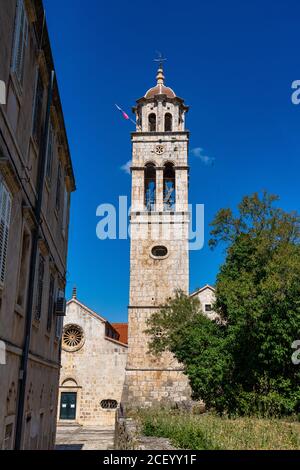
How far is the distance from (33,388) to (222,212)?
41.6ft

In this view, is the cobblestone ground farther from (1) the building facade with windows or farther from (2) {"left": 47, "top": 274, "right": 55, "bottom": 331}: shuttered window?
(2) {"left": 47, "top": 274, "right": 55, "bottom": 331}: shuttered window

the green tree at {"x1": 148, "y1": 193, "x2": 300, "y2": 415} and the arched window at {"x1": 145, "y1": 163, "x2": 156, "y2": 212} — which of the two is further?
the arched window at {"x1": 145, "y1": 163, "x2": 156, "y2": 212}

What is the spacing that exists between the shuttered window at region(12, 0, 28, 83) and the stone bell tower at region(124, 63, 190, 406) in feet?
75.2

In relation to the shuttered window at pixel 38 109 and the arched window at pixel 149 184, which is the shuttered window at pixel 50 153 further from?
the arched window at pixel 149 184

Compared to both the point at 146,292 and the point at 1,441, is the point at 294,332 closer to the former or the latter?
the point at 1,441

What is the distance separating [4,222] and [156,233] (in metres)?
24.5

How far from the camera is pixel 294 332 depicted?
15969 mm

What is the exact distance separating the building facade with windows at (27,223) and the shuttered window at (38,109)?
19 millimetres

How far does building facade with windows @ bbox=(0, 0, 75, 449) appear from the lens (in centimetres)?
715

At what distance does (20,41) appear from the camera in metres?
7.78

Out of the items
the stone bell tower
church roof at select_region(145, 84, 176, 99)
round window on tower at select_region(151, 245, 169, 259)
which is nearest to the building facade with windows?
the stone bell tower

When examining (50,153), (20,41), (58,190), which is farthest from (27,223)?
(58,190)

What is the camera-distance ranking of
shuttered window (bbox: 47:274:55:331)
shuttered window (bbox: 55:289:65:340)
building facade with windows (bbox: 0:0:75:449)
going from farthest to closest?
shuttered window (bbox: 55:289:65:340), shuttered window (bbox: 47:274:55:331), building facade with windows (bbox: 0:0:75:449)

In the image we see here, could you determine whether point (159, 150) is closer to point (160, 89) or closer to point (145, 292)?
point (160, 89)
